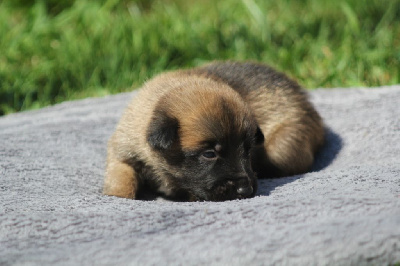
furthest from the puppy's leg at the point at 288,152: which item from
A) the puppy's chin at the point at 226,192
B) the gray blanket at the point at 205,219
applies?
the puppy's chin at the point at 226,192

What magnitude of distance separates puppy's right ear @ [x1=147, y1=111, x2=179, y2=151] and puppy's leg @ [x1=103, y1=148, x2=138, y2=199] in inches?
13.5

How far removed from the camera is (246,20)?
7496mm

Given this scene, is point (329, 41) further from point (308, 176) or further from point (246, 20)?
point (308, 176)

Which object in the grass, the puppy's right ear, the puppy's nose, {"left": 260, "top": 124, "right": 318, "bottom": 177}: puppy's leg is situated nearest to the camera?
the puppy's nose

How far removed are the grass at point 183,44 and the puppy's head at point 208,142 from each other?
2.52 m

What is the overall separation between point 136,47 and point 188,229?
4.15 metres

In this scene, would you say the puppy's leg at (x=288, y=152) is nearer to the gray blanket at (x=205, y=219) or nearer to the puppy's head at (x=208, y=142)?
the gray blanket at (x=205, y=219)

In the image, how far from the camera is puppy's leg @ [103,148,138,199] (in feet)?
12.7

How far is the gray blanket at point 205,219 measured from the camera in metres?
2.51

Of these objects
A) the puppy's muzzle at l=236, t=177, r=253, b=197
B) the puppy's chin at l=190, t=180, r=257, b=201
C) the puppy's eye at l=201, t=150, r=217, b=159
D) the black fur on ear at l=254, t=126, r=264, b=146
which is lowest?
the puppy's chin at l=190, t=180, r=257, b=201

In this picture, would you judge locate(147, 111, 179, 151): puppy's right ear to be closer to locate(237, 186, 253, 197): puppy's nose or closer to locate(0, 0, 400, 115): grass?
locate(237, 186, 253, 197): puppy's nose

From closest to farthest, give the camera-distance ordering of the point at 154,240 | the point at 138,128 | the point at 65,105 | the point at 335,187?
the point at 154,240, the point at 335,187, the point at 138,128, the point at 65,105

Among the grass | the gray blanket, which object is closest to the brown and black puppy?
the gray blanket

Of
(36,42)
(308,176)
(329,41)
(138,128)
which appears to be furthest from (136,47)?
(308,176)
